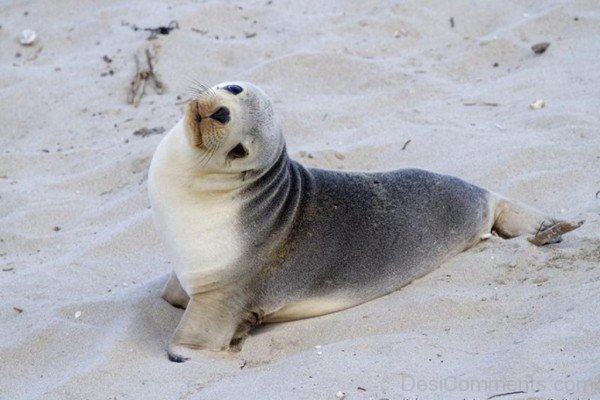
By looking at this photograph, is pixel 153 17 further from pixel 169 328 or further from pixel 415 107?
pixel 169 328

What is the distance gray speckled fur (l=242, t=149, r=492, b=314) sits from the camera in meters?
4.79

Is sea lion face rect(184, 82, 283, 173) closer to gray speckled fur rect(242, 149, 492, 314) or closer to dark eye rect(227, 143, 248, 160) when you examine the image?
dark eye rect(227, 143, 248, 160)

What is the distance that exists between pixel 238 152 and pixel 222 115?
0.21 m

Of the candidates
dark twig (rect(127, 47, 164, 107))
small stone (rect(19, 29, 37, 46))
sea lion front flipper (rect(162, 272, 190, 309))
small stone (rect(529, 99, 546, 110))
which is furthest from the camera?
small stone (rect(19, 29, 37, 46))

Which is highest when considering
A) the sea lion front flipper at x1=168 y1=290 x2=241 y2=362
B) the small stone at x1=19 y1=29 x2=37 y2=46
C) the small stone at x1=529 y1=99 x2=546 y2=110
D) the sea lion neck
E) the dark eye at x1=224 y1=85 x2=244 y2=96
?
the dark eye at x1=224 y1=85 x2=244 y2=96

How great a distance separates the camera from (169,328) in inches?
191

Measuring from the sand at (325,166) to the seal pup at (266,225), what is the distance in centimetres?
12

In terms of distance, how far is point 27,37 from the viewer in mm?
8633

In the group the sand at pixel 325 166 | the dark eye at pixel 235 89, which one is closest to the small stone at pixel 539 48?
the sand at pixel 325 166

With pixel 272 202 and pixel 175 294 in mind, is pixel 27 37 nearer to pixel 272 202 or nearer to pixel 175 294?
pixel 175 294

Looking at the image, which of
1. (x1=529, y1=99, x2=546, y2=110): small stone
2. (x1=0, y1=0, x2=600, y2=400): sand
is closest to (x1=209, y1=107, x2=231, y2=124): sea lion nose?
(x1=0, y1=0, x2=600, y2=400): sand

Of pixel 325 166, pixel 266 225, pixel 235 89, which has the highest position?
pixel 235 89

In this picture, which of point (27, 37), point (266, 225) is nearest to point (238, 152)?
point (266, 225)

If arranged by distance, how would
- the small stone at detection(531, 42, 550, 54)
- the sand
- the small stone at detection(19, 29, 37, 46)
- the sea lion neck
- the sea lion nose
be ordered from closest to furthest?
the sand < the sea lion nose < the sea lion neck < the small stone at detection(531, 42, 550, 54) < the small stone at detection(19, 29, 37, 46)
